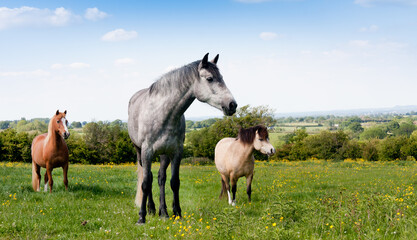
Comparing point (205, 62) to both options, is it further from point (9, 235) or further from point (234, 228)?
point (9, 235)

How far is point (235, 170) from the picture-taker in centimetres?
1043

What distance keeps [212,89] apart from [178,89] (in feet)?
2.62

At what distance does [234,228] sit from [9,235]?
172 inches

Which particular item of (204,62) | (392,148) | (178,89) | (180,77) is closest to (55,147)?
(178,89)

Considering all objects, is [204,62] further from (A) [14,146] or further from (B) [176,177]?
(A) [14,146]

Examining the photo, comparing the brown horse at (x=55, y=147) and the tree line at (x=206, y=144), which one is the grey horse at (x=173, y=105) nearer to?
the brown horse at (x=55, y=147)

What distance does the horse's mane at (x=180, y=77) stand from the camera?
6.05 metres

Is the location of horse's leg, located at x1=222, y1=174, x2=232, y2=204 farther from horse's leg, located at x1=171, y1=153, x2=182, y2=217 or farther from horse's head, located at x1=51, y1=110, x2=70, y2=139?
horse's head, located at x1=51, y1=110, x2=70, y2=139

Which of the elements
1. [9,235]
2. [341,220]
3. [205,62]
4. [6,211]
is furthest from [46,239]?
[341,220]

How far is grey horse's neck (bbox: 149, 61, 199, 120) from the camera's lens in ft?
20.3

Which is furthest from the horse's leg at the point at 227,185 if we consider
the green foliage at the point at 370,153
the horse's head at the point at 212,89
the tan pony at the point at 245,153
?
the green foliage at the point at 370,153

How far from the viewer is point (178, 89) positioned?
6.32 m

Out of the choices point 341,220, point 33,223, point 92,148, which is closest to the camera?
point 341,220

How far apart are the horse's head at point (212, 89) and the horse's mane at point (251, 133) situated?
4.64 meters
